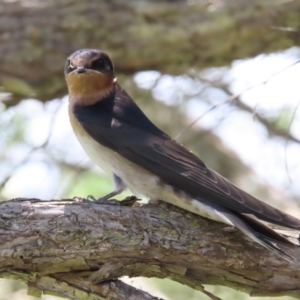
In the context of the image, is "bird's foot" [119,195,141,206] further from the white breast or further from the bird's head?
the bird's head

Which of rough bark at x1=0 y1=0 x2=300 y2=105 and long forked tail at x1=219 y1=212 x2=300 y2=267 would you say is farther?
rough bark at x1=0 y1=0 x2=300 y2=105

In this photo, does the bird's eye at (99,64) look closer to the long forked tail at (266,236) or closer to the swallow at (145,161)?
the swallow at (145,161)

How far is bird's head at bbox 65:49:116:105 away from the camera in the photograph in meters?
3.66

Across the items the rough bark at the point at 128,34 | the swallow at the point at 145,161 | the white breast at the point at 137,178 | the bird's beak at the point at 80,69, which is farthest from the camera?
the rough bark at the point at 128,34

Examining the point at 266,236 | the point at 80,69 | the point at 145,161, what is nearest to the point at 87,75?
the point at 80,69

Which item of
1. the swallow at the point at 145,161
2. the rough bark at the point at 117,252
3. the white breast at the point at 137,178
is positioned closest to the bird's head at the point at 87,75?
the swallow at the point at 145,161

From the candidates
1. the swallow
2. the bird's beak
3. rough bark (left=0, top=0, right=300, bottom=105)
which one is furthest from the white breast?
rough bark (left=0, top=0, right=300, bottom=105)

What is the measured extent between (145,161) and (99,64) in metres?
0.64

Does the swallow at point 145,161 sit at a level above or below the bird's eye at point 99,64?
below

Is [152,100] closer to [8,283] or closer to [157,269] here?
[8,283]

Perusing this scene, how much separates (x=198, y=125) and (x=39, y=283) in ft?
8.52

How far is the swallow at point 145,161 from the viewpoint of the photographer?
120 inches

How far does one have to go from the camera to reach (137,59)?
15.5ft

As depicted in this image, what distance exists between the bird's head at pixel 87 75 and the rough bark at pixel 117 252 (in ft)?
2.52
